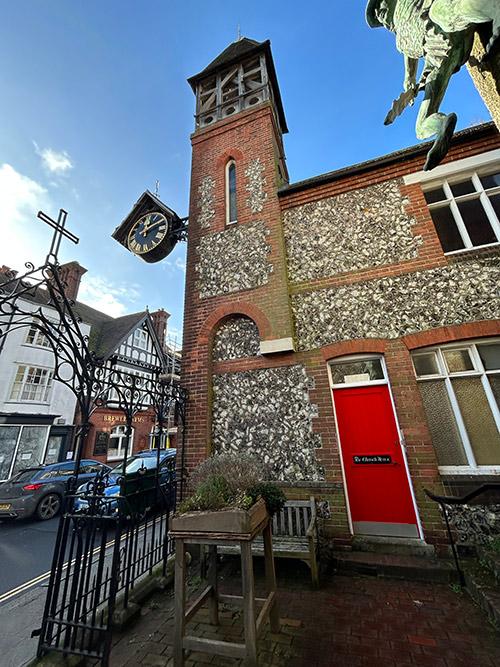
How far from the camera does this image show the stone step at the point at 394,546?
4.19m

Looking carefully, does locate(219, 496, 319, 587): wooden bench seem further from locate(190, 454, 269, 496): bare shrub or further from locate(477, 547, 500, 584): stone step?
locate(477, 547, 500, 584): stone step

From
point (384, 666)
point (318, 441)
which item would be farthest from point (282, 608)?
point (318, 441)

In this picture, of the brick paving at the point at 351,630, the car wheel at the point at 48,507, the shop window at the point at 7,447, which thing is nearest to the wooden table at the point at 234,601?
the brick paving at the point at 351,630

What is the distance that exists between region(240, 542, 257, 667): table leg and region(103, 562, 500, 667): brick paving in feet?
1.56

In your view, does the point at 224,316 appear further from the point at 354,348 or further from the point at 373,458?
the point at 373,458

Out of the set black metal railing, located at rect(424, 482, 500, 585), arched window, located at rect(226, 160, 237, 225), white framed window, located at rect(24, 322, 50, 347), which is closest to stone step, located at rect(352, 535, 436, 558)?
black metal railing, located at rect(424, 482, 500, 585)

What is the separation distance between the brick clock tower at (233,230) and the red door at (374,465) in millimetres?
1639

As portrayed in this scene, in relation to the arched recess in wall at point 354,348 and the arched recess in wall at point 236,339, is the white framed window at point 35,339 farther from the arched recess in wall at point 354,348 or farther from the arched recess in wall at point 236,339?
the arched recess in wall at point 354,348

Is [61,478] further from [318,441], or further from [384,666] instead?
[384,666]

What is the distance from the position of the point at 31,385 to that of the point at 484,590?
19.3 m

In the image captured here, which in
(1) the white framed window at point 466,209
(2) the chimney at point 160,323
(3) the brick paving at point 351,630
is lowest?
(3) the brick paving at point 351,630

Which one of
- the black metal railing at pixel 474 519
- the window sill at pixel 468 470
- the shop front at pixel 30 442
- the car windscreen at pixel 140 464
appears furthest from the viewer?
the shop front at pixel 30 442

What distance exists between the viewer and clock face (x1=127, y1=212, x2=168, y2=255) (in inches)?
314

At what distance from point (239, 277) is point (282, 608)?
5618 mm
